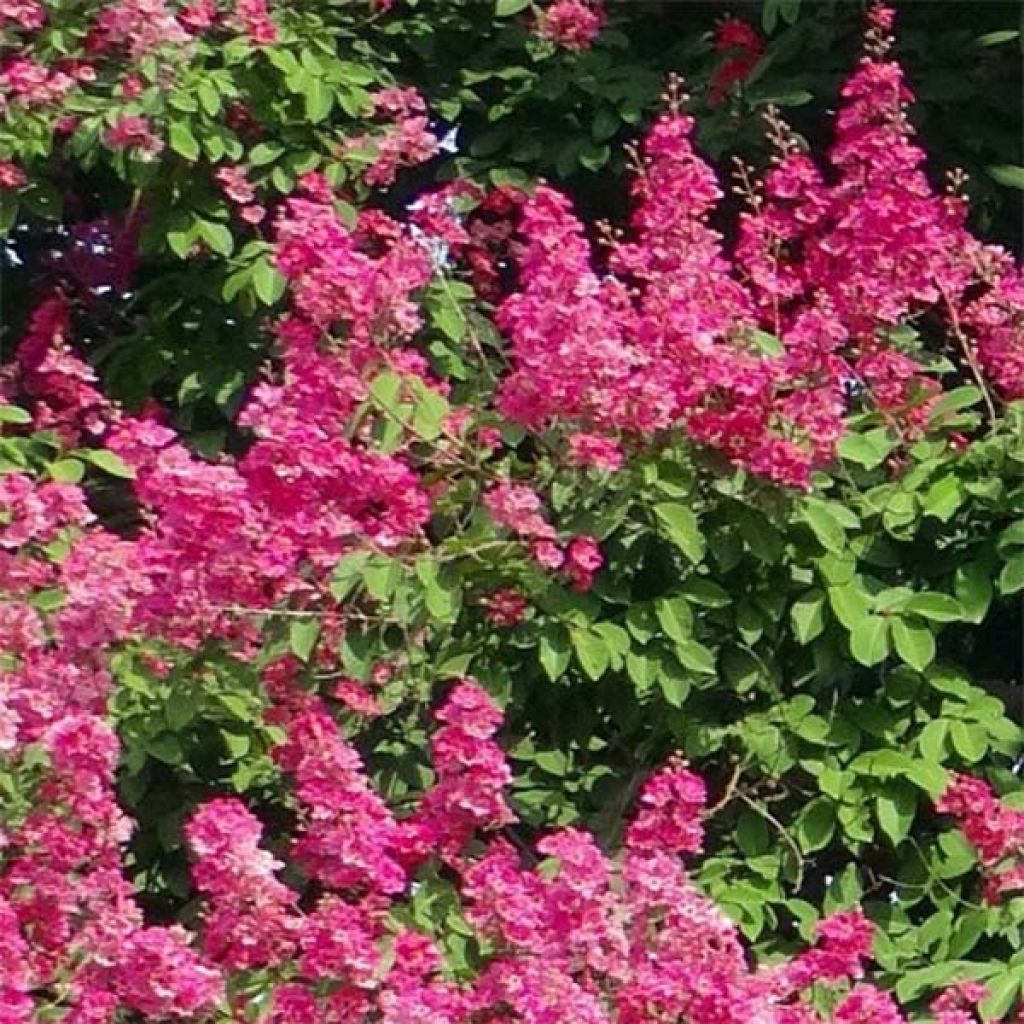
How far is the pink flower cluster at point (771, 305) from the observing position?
95.9 inches

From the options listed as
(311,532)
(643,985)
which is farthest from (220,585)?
Result: (643,985)

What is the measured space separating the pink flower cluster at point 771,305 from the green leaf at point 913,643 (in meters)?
0.19

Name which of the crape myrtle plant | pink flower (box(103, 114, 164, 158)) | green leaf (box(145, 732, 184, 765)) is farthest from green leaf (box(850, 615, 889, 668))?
pink flower (box(103, 114, 164, 158))

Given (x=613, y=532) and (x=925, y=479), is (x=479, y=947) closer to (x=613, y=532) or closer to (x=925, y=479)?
(x=613, y=532)

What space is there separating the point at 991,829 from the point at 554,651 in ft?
1.54

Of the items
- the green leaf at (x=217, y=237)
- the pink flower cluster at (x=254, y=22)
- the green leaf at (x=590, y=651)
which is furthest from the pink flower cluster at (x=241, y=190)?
the green leaf at (x=590, y=651)

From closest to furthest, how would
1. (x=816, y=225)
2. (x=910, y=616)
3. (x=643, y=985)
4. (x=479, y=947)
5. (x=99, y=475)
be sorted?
(x=643, y=985), (x=479, y=947), (x=910, y=616), (x=816, y=225), (x=99, y=475)

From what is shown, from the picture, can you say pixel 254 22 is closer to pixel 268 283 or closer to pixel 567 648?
pixel 268 283

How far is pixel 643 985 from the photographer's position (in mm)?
2162

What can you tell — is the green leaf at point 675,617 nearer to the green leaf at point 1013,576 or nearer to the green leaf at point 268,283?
the green leaf at point 1013,576

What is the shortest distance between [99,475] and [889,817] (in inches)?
43.2

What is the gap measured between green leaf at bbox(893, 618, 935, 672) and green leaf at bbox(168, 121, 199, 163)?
1023 mm

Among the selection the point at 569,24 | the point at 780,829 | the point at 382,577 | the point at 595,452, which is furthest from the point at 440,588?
the point at 569,24

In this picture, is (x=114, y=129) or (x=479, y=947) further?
(x=114, y=129)
